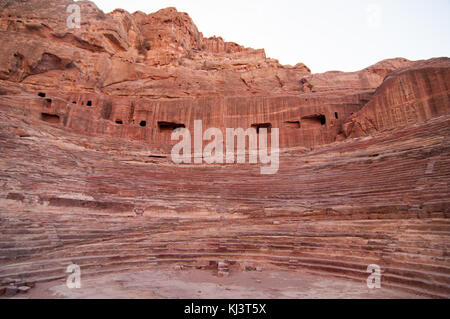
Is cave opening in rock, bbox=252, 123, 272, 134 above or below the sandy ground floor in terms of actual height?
above

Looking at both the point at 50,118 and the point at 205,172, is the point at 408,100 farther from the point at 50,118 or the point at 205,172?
the point at 50,118

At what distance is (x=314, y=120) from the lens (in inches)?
733

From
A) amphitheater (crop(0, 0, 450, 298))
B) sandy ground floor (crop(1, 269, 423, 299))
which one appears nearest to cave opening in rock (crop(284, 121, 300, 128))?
amphitheater (crop(0, 0, 450, 298))

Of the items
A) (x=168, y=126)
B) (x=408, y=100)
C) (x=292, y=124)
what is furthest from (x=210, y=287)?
(x=168, y=126)

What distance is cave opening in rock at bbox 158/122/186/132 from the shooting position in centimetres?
1941

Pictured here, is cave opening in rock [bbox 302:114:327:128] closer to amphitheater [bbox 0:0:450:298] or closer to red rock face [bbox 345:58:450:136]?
amphitheater [bbox 0:0:450:298]

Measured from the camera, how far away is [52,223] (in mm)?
Result: 8055

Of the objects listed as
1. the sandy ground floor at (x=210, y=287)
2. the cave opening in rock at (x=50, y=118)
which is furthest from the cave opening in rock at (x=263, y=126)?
the sandy ground floor at (x=210, y=287)

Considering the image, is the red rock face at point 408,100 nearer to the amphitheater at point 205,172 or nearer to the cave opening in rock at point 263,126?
the amphitheater at point 205,172

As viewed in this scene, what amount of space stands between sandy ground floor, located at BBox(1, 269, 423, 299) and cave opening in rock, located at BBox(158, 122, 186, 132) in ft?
47.1

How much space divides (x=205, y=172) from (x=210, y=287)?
9.71 meters

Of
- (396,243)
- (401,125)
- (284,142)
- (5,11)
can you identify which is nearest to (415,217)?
(396,243)

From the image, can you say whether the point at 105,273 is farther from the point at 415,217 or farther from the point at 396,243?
the point at 415,217
